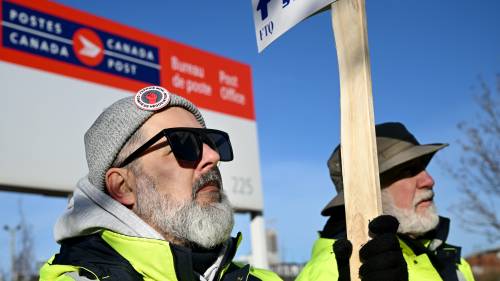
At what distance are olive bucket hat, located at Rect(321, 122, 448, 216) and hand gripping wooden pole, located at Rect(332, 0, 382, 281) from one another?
5.21 feet

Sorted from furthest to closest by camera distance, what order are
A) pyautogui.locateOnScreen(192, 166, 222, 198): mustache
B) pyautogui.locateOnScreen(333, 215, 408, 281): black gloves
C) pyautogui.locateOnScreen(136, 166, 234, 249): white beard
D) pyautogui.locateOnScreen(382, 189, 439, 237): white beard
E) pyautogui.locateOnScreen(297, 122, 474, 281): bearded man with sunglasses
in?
pyautogui.locateOnScreen(382, 189, 439, 237): white beard, pyautogui.locateOnScreen(297, 122, 474, 281): bearded man with sunglasses, pyautogui.locateOnScreen(192, 166, 222, 198): mustache, pyautogui.locateOnScreen(136, 166, 234, 249): white beard, pyautogui.locateOnScreen(333, 215, 408, 281): black gloves

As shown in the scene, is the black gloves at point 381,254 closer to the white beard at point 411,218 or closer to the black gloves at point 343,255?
the black gloves at point 343,255

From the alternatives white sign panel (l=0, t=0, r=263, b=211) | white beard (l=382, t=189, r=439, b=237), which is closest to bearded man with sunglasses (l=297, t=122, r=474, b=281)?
white beard (l=382, t=189, r=439, b=237)

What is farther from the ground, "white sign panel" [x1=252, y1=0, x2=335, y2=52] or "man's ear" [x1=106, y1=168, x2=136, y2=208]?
"white sign panel" [x1=252, y1=0, x2=335, y2=52]

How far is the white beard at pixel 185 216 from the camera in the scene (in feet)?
7.32

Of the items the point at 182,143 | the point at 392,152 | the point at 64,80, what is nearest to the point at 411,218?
the point at 392,152

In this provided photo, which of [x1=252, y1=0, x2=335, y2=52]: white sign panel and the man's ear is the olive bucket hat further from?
[x1=252, y1=0, x2=335, y2=52]: white sign panel

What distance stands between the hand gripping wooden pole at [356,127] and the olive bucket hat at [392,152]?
5.21 ft

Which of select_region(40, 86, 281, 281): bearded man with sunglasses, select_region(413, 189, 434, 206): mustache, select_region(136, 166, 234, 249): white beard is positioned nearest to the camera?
select_region(40, 86, 281, 281): bearded man with sunglasses

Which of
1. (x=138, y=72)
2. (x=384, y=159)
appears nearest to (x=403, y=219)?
(x=384, y=159)

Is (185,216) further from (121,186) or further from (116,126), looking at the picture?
(116,126)

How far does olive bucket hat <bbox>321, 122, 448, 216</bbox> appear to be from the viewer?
3549mm

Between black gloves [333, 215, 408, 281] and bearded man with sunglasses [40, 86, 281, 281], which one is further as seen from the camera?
bearded man with sunglasses [40, 86, 281, 281]

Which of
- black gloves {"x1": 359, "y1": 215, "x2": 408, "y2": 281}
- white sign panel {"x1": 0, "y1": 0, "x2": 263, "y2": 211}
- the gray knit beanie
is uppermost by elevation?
white sign panel {"x1": 0, "y1": 0, "x2": 263, "y2": 211}
